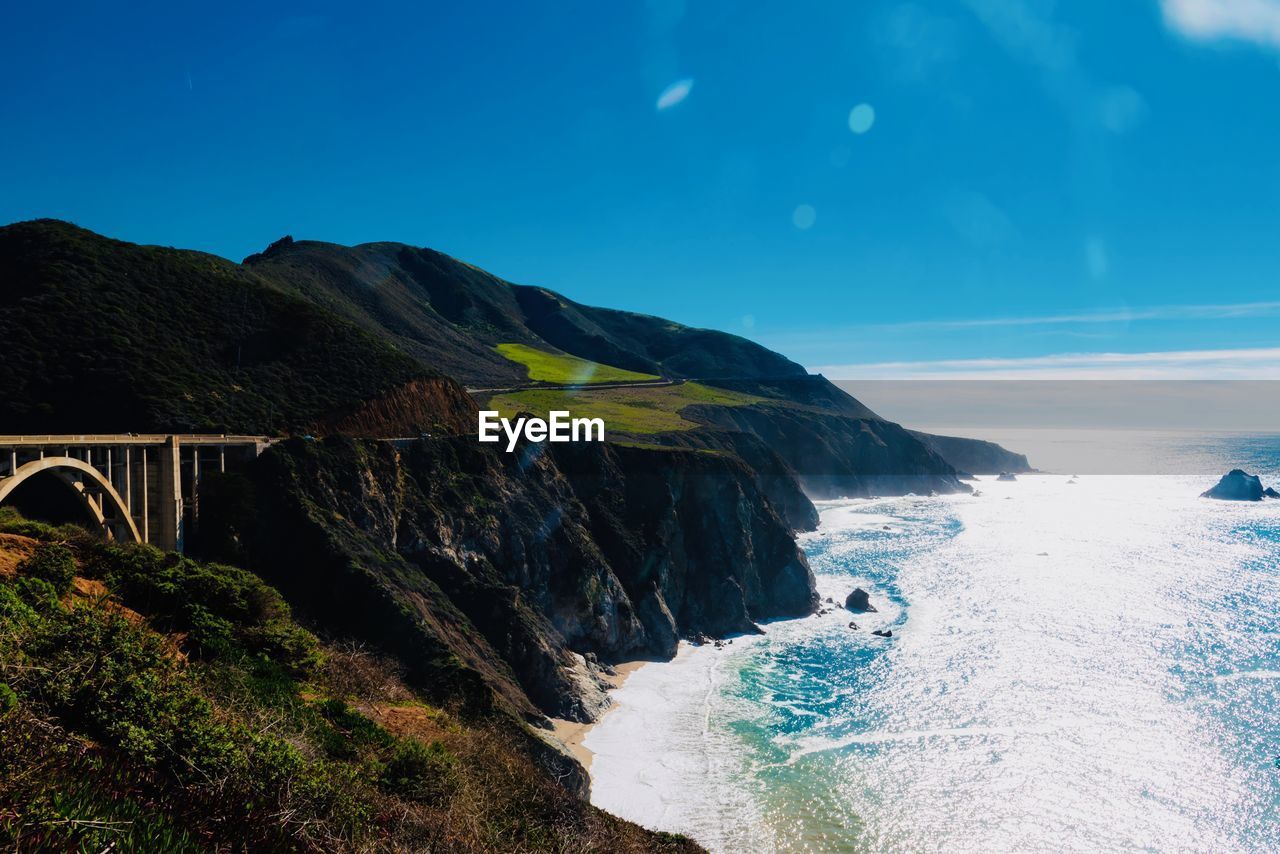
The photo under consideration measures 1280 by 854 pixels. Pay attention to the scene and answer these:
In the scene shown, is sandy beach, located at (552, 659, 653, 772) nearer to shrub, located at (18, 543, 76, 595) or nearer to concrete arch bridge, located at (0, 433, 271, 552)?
concrete arch bridge, located at (0, 433, 271, 552)

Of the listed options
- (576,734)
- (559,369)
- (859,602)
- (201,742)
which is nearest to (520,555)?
(576,734)

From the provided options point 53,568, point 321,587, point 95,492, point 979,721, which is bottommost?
point 979,721

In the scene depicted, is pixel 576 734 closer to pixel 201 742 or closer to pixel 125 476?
pixel 125 476

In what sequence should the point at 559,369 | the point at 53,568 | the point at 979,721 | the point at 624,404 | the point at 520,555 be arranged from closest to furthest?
the point at 53,568
the point at 979,721
the point at 520,555
the point at 624,404
the point at 559,369

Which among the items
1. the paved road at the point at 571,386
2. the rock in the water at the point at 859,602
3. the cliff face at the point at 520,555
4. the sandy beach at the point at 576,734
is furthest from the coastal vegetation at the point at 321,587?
the paved road at the point at 571,386

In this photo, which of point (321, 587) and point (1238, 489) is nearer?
point (321, 587)

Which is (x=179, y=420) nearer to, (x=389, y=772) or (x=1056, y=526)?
(x=389, y=772)
